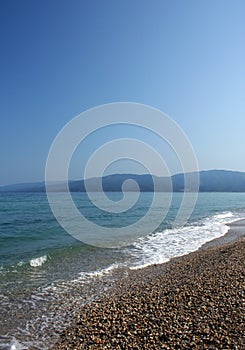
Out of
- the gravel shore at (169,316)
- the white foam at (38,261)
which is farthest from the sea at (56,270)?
the gravel shore at (169,316)

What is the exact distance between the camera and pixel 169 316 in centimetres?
Result: 736

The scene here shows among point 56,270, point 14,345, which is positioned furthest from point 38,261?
point 14,345

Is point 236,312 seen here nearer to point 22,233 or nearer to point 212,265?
point 212,265

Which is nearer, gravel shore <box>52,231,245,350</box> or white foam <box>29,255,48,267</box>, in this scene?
gravel shore <box>52,231,245,350</box>

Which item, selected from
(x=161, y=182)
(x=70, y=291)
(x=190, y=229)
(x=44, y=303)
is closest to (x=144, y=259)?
(x=70, y=291)

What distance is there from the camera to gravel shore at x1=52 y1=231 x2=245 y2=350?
252 inches

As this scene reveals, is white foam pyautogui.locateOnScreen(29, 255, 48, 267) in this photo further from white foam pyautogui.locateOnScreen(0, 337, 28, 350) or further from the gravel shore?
white foam pyautogui.locateOnScreen(0, 337, 28, 350)

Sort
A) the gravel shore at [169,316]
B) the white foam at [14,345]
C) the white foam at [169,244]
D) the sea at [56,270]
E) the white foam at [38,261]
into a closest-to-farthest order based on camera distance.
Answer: the gravel shore at [169,316] < the white foam at [14,345] < the sea at [56,270] < the white foam at [38,261] < the white foam at [169,244]

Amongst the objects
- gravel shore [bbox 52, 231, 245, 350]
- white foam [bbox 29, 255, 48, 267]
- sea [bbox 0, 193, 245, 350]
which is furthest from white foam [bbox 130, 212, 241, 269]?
gravel shore [bbox 52, 231, 245, 350]

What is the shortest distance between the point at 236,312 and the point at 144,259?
924 cm

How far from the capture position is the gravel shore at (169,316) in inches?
252

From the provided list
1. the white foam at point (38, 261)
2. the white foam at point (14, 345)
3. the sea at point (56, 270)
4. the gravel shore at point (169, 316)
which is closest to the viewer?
the gravel shore at point (169, 316)

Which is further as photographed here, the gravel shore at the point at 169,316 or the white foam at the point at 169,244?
the white foam at the point at 169,244

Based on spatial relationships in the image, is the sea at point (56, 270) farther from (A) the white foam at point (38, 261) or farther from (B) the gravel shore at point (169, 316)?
(B) the gravel shore at point (169, 316)
